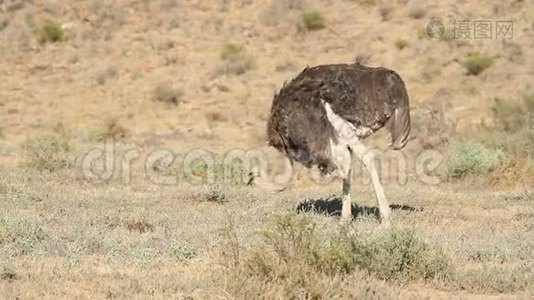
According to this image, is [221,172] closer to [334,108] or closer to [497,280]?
[334,108]

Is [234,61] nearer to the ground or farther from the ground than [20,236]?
nearer to the ground

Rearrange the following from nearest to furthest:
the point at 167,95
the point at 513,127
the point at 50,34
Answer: the point at 513,127 → the point at 167,95 → the point at 50,34

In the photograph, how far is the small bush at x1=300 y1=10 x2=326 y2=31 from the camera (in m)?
33.2

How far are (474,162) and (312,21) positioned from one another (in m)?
18.2

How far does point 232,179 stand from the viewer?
15.0 m

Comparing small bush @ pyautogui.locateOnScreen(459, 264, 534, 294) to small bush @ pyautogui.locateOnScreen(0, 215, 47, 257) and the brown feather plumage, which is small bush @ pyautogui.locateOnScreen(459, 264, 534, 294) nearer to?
the brown feather plumage

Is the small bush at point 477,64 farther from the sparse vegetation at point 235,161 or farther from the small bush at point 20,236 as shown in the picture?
the small bush at point 20,236

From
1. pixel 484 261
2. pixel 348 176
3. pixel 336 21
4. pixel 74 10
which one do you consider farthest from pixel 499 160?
pixel 74 10

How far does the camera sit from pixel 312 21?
3316 cm

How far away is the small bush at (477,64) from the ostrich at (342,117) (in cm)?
1986

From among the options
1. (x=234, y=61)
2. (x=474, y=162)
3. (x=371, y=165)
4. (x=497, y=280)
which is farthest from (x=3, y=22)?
(x=497, y=280)

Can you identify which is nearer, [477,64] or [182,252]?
[182,252]

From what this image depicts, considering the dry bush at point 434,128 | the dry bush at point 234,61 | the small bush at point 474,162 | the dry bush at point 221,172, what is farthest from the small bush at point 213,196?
the dry bush at point 234,61

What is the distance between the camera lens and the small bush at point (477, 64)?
28691 mm
